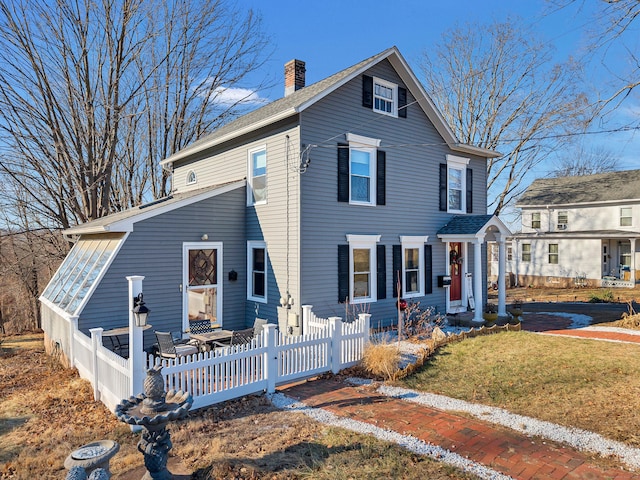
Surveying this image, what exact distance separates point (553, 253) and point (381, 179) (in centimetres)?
2073

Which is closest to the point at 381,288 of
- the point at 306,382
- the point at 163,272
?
the point at 306,382

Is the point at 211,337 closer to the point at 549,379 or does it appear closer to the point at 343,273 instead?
the point at 343,273

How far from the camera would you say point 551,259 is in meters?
27.3

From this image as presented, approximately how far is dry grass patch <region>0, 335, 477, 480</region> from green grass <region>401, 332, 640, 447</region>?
2.51 metres

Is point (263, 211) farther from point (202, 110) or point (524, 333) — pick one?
point (202, 110)

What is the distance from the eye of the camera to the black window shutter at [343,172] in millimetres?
11078

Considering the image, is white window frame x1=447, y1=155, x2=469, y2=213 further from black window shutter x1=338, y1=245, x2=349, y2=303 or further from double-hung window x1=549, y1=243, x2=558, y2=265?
double-hung window x1=549, y1=243, x2=558, y2=265

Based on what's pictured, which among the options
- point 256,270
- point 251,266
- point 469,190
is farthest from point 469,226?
point 251,266

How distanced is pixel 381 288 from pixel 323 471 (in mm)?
7812

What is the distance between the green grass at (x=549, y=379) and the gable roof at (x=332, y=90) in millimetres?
6848

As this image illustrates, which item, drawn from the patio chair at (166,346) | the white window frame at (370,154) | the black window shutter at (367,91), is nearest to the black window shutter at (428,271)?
the white window frame at (370,154)

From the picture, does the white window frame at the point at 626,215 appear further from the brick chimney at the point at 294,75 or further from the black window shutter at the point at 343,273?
the black window shutter at the point at 343,273

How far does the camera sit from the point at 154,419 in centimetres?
418

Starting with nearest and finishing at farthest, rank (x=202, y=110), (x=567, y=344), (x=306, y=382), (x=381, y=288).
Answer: (x=306, y=382), (x=567, y=344), (x=381, y=288), (x=202, y=110)
